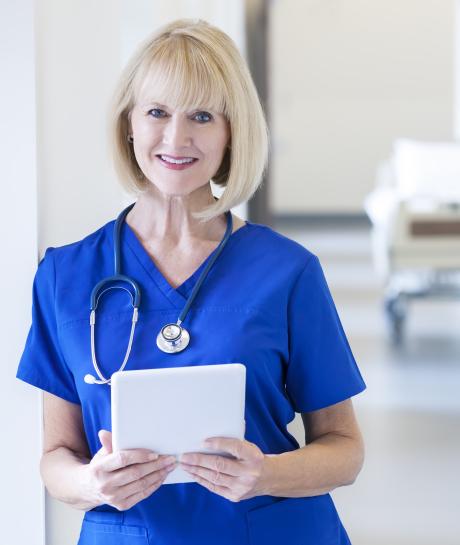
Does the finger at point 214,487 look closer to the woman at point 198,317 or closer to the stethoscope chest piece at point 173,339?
the woman at point 198,317

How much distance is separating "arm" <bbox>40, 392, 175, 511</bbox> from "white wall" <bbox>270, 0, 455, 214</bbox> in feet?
30.2

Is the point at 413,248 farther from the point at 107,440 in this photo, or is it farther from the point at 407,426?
the point at 107,440

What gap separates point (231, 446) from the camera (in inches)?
47.6

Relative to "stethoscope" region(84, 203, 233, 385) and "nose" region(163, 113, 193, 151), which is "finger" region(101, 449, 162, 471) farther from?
"nose" region(163, 113, 193, 151)

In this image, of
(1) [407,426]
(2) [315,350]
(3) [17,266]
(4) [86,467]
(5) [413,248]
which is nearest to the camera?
(4) [86,467]

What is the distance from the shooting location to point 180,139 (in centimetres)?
134

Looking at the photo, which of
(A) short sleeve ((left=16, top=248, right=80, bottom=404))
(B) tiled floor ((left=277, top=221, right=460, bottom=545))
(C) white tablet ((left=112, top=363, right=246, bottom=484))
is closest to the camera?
(C) white tablet ((left=112, top=363, right=246, bottom=484))

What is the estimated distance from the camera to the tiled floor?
3043 mm

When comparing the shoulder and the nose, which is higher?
the nose

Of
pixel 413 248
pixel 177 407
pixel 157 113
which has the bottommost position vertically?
pixel 413 248

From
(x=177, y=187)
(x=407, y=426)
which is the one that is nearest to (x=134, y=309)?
(x=177, y=187)

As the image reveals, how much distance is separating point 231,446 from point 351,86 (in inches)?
388

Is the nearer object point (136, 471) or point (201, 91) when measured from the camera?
point (136, 471)

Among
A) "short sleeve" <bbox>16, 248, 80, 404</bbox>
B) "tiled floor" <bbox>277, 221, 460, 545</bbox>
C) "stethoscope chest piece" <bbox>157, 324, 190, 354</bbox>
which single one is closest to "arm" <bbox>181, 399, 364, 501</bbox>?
"stethoscope chest piece" <bbox>157, 324, 190, 354</bbox>
